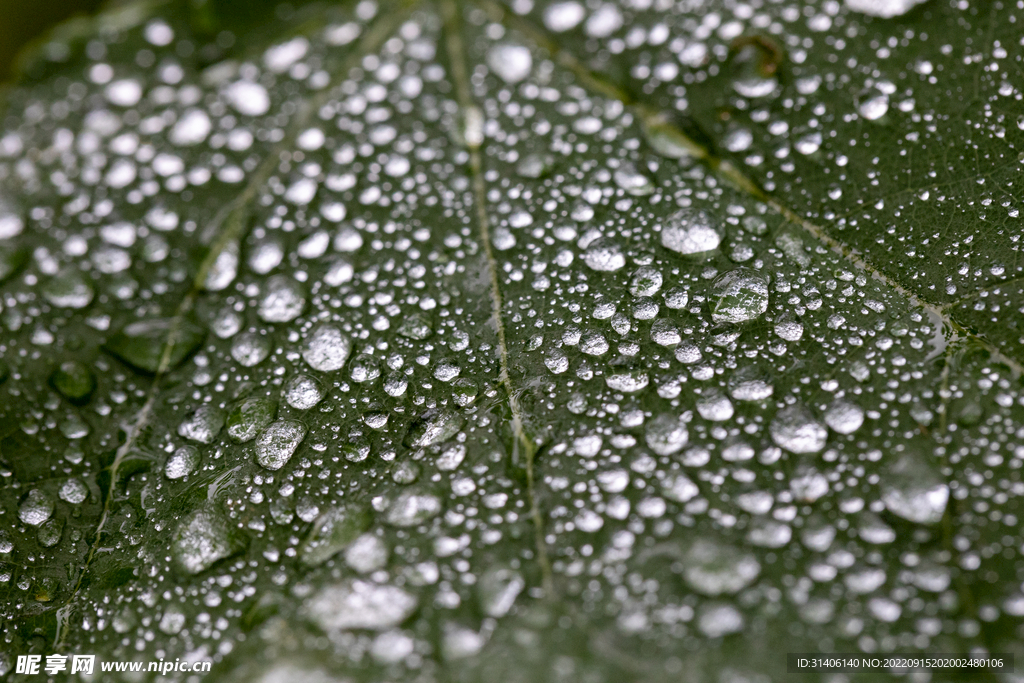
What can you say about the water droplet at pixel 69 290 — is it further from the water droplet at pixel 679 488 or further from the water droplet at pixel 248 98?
the water droplet at pixel 679 488

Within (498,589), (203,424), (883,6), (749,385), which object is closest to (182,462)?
(203,424)

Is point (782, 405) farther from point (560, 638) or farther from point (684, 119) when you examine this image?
point (684, 119)

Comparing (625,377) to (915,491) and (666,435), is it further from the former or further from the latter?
(915,491)

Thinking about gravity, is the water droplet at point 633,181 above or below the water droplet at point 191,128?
below

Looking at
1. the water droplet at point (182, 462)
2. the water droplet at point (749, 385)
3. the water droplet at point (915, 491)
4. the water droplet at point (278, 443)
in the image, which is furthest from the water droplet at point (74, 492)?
the water droplet at point (915, 491)

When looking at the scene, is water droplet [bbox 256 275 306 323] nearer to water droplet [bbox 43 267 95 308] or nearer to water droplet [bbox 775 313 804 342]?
water droplet [bbox 43 267 95 308]

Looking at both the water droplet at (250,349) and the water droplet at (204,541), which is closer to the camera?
the water droplet at (204,541)

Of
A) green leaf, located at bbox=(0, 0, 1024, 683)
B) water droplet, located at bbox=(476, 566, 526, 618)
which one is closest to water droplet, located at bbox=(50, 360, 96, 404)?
green leaf, located at bbox=(0, 0, 1024, 683)

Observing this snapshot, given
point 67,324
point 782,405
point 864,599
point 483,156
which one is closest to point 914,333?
point 782,405
